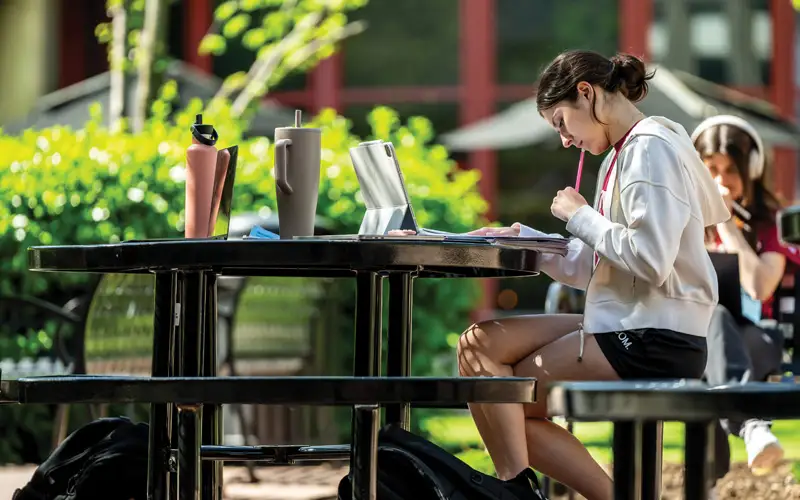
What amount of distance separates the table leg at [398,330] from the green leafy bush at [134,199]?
2.67 meters

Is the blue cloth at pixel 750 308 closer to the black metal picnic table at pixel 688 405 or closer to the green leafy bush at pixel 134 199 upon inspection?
the green leafy bush at pixel 134 199

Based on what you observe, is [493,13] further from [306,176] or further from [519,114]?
[306,176]

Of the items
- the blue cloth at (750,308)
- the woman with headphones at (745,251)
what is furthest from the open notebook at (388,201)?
the blue cloth at (750,308)

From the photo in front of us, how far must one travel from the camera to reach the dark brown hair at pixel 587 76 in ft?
10.8

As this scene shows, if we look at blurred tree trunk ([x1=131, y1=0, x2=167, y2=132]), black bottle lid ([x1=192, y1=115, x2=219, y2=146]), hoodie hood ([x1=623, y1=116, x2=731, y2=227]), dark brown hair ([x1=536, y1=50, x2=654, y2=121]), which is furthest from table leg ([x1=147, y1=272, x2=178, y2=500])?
blurred tree trunk ([x1=131, y1=0, x2=167, y2=132])

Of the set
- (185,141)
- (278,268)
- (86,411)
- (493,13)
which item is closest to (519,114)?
(493,13)

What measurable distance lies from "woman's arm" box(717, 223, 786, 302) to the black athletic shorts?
6.36 feet

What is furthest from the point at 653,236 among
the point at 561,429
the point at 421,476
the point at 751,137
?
the point at 751,137

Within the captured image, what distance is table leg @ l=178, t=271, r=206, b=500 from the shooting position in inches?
107

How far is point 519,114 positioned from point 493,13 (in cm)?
264

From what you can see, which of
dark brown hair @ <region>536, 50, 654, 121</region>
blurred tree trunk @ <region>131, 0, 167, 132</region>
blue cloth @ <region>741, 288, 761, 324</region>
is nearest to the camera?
dark brown hair @ <region>536, 50, 654, 121</region>

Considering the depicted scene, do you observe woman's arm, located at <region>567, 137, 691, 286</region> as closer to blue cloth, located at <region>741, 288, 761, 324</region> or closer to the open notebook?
the open notebook

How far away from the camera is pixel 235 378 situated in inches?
103

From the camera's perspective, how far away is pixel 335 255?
2727 mm
